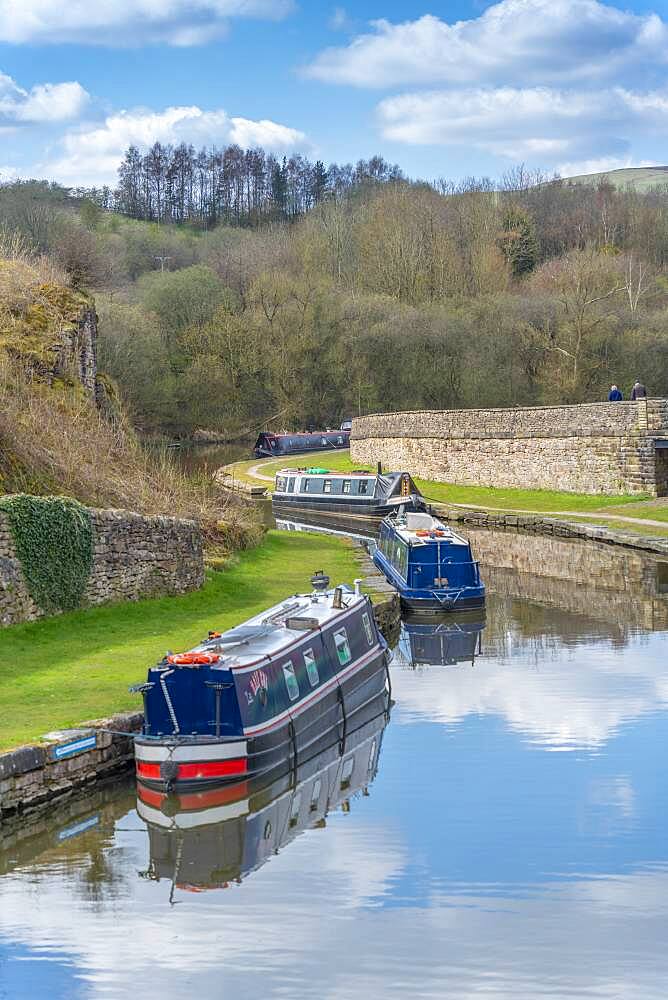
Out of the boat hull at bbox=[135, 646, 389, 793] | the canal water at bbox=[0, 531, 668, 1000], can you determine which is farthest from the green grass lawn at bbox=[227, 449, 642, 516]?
the boat hull at bbox=[135, 646, 389, 793]

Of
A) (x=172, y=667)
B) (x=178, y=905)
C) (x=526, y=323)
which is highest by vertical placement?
(x=526, y=323)

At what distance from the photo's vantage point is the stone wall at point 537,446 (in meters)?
36.1

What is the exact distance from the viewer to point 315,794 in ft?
40.8

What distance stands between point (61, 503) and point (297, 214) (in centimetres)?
9969

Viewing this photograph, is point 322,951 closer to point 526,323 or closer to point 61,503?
point 61,503

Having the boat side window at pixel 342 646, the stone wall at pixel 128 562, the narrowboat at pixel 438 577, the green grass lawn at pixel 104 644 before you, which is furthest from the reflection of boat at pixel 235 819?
the narrowboat at pixel 438 577

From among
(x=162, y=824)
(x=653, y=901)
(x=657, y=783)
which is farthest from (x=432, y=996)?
(x=657, y=783)

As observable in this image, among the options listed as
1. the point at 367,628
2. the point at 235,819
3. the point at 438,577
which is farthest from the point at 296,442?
the point at 235,819

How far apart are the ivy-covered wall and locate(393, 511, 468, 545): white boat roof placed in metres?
4.28

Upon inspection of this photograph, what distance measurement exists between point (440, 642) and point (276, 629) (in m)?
6.14

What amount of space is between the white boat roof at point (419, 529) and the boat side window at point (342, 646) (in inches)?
261

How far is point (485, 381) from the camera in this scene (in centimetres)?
5919

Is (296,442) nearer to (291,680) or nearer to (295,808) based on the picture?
(291,680)

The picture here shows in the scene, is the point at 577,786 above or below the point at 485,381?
below
